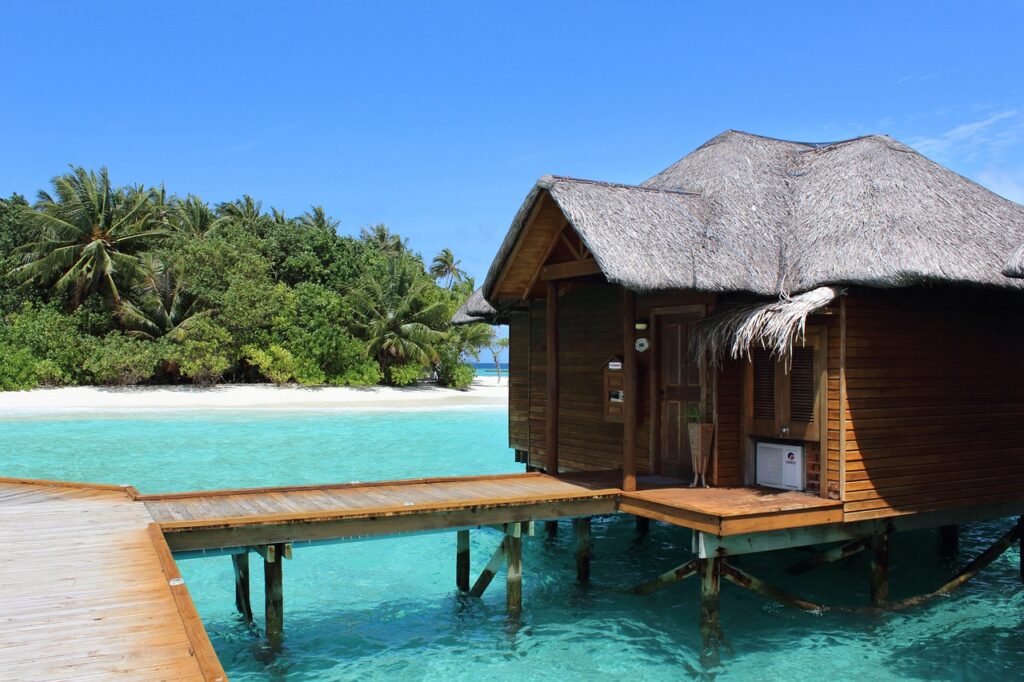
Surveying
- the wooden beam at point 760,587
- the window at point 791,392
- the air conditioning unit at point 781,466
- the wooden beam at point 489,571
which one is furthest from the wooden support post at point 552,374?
the wooden beam at point 760,587

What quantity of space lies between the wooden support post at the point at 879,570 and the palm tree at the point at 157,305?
2695cm

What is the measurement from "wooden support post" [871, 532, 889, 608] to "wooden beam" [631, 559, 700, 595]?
7.02ft

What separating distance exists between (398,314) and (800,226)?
86.2ft

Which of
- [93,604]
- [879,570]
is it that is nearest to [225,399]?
[879,570]

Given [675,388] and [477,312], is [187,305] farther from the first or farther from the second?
[675,388]

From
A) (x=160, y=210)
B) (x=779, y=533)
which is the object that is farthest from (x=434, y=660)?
(x=160, y=210)

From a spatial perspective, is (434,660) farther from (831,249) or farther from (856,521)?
(831,249)

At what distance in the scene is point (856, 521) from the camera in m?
8.67

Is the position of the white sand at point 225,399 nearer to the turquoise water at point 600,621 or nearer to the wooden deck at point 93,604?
the turquoise water at point 600,621

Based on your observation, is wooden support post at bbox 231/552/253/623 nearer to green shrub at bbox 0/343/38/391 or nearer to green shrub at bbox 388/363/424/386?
green shrub at bbox 0/343/38/391

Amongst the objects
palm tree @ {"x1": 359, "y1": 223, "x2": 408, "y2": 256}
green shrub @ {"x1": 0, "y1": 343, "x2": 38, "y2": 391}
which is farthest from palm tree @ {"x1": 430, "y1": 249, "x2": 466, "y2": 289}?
green shrub @ {"x1": 0, "y1": 343, "x2": 38, "y2": 391}

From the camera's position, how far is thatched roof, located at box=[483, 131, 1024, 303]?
329 inches

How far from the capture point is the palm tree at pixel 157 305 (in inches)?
1225

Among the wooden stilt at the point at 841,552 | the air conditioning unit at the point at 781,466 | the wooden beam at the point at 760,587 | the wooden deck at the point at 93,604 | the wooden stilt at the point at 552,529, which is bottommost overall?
the wooden stilt at the point at 552,529
